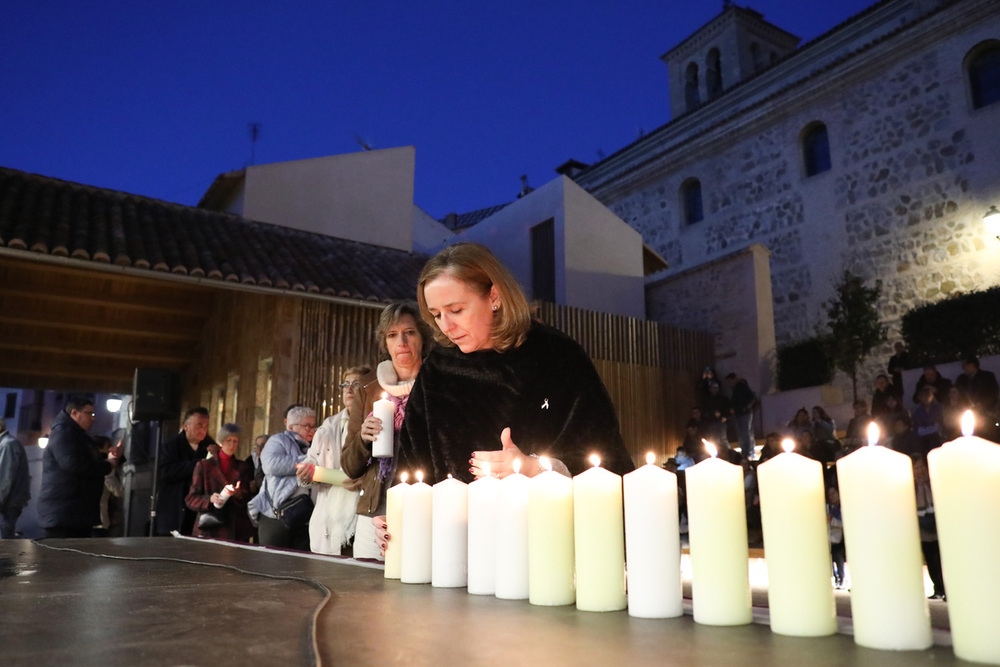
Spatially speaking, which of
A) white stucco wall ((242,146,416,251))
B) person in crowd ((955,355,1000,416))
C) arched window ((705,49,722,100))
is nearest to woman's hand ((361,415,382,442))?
person in crowd ((955,355,1000,416))

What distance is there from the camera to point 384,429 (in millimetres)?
2551

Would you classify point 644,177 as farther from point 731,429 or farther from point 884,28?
point 731,429

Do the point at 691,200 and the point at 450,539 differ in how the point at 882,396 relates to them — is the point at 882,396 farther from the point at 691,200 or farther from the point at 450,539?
the point at 691,200

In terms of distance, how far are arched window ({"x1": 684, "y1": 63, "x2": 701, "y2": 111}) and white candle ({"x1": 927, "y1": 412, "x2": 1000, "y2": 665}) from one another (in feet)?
86.2

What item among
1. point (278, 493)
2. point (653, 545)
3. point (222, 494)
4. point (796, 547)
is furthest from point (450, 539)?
point (222, 494)

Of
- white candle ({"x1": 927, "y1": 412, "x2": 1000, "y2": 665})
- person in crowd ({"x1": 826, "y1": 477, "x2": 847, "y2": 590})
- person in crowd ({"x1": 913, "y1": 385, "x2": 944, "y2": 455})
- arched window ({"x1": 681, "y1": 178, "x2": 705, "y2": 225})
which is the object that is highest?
arched window ({"x1": 681, "y1": 178, "x2": 705, "y2": 225})

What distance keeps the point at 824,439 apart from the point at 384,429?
23.6 ft

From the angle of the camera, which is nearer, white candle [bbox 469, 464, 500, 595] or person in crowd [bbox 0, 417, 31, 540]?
white candle [bbox 469, 464, 500, 595]

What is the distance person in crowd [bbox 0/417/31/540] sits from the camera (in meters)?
6.86

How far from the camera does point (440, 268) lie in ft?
7.08

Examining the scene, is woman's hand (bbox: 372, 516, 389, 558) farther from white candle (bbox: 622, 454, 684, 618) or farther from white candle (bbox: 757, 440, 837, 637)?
white candle (bbox: 757, 440, 837, 637)

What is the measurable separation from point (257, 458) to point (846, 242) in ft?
44.4

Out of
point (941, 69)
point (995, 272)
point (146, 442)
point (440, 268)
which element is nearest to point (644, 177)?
point (941, 69)

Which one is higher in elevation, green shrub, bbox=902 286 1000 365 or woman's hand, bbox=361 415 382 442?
green shrub, bbox=902 286 1000 365
